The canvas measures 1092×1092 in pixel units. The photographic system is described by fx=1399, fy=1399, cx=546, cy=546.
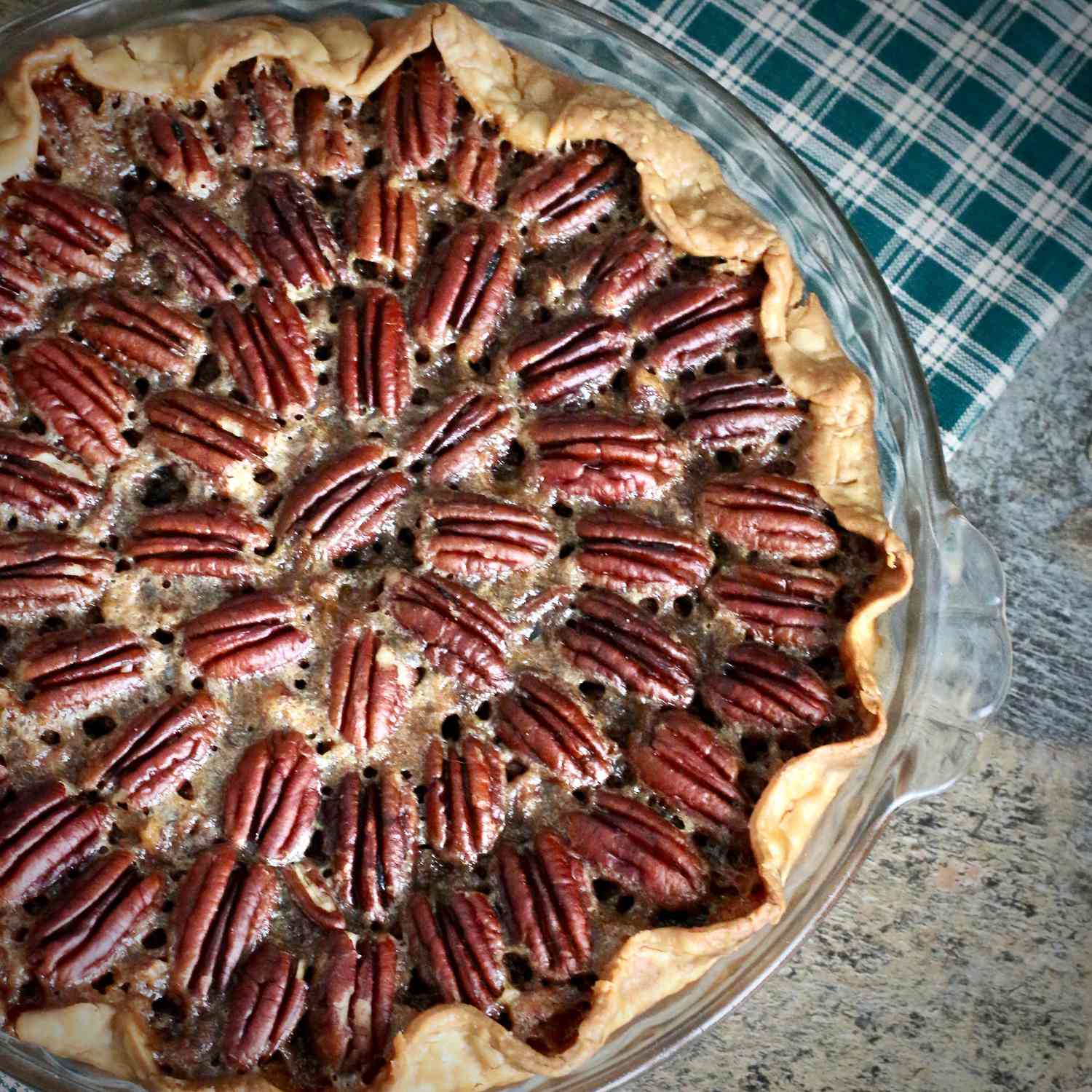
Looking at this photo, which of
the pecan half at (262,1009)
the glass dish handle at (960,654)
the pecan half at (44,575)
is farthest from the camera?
the glass dish handle at (960,654)

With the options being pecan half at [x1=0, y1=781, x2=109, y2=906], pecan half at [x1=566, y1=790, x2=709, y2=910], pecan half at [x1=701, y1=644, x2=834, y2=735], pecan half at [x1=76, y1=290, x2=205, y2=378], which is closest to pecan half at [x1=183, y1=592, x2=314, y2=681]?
pecan half at [x1=0, y1=781, x2=109, y2=906]

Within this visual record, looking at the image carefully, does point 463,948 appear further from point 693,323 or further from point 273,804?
point 693,323

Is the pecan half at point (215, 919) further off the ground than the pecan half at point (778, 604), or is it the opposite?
the pecan half at point (778, 604)

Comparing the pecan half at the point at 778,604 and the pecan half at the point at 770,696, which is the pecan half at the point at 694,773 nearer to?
the pecan half at the point at 770,696

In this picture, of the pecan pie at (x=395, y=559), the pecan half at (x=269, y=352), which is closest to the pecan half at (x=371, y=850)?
the pecan pie at (x=395, y=559)

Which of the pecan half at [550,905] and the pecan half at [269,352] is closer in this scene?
the pecan half at [550,905]

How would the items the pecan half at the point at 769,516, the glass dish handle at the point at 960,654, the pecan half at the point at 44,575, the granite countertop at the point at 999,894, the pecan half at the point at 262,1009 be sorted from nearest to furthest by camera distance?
1. the pecan half at the point at 262,1009
2. the pecan half at the point at 44,575
3. the pecan half at the point at 769,516
4. the glass dish handle at the point at 960,654
5. the granite countertop at the point at 999,894
